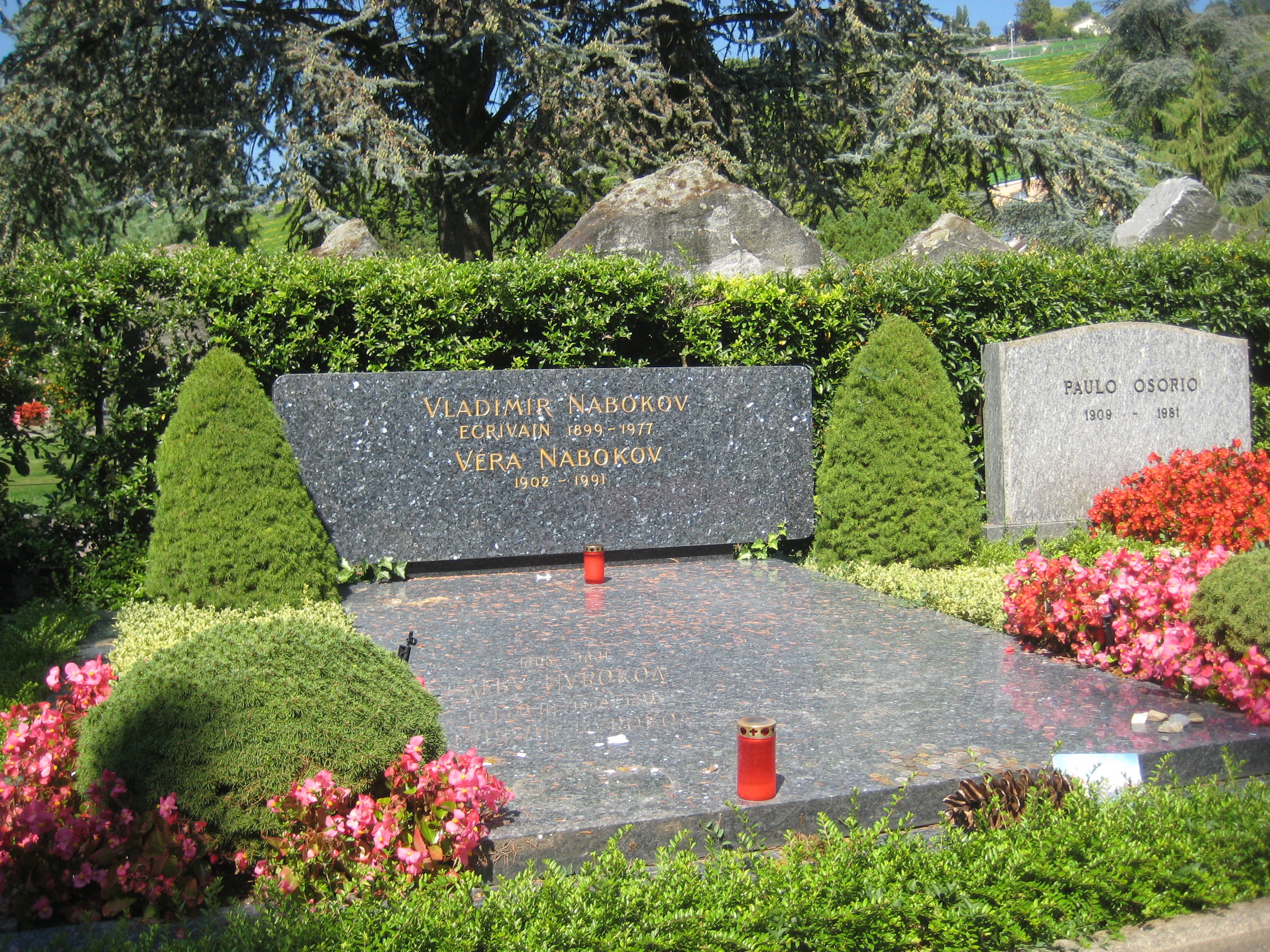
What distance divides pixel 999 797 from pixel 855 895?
84 centimetres

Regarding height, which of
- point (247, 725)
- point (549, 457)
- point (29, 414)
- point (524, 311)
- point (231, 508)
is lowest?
point (247, 725)

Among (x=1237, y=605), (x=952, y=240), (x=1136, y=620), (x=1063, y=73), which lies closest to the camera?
(x=1237, y=605)

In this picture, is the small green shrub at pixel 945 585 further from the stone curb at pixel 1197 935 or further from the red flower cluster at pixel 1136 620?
the stone curb at pixel 1197 935

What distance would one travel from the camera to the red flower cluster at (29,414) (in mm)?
7551

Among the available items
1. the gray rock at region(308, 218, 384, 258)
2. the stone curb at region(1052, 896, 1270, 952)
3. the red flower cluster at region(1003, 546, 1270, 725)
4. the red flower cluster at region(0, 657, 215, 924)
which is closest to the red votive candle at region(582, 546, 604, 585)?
the red flower cluster at region(1003, 546, 1270, 725)

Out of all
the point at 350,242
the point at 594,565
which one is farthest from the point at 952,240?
the point at 594,565

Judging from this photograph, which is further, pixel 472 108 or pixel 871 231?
pixel 871 231

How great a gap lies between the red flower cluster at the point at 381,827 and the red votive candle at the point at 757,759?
0.89 meters

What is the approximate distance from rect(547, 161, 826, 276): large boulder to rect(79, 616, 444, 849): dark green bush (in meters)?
7.54

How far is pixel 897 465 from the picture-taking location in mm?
7750

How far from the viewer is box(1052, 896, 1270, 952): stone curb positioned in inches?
115

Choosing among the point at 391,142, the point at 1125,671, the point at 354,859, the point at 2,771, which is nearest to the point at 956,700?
the point at 1125,671

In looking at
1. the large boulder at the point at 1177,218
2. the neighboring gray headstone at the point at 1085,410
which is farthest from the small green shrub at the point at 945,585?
the large boulder at the point at 1177,218

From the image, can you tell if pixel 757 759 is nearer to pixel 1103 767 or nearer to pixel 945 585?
pixel 1103 767
